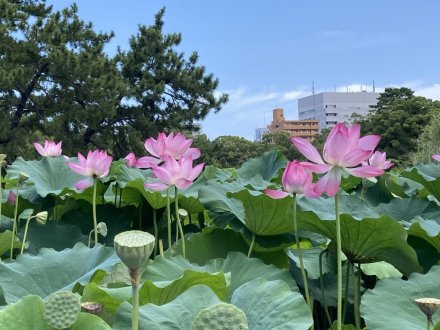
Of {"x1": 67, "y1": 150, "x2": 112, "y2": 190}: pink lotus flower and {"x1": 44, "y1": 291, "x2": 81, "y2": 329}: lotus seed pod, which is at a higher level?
{"x1": 67, "y1": 150, "x2": 112, "y2": 190}: pink lotus flower

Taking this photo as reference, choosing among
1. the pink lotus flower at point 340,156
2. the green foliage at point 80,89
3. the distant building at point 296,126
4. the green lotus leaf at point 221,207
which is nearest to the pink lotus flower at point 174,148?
the green lotus leaf at point 221,207

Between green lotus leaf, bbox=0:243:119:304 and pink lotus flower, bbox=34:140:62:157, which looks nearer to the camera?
green lotus leaf, bbox=0:243:119:304

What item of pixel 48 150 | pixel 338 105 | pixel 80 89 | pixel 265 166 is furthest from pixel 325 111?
pixel 48 150

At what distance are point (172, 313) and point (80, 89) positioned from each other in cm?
1096

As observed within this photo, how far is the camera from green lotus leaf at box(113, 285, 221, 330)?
449 mm

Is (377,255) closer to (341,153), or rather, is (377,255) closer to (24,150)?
(341,153)

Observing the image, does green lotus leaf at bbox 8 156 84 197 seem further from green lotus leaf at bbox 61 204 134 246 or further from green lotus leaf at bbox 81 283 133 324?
green lotus leaf at bbox 81 283 133 324

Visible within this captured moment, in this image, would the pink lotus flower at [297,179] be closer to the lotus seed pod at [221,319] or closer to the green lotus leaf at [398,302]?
the green lotus leaf at [398,302]

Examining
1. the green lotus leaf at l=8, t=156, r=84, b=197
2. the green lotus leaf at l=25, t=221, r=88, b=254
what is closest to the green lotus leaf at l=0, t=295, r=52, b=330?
the green lotus leaf at l=25, t=221, r=88, b=254

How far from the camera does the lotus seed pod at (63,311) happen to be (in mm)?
404

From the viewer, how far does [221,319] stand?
12.5 inches

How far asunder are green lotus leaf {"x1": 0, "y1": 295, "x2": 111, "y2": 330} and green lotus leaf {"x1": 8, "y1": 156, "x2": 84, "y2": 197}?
83 cm

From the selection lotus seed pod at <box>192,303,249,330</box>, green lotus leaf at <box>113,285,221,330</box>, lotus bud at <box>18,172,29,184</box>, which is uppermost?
lotus bud at <box>18,172,29,184</box>

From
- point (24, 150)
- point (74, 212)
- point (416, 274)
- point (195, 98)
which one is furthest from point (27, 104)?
point (416, 274)
